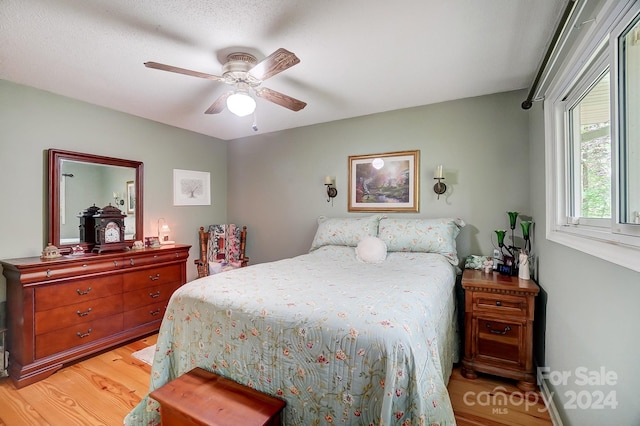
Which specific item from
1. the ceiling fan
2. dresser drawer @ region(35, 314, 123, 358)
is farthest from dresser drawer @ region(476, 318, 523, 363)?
dresser drawer @ region(35, 314, 123, 358)

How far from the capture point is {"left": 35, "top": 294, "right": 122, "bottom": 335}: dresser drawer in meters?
2.23

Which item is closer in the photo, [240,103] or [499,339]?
[240,103]

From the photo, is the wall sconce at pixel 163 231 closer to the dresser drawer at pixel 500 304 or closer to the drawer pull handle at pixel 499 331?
the dresser drawer at pixel 500 304

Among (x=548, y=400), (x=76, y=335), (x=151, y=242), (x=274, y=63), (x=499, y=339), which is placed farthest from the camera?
(x=151, y=242)

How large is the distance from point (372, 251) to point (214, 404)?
1.64 metres

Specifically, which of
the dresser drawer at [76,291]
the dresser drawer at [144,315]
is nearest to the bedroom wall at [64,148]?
the dresser drawer at [76,291]

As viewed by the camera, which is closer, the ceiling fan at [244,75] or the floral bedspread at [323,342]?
the floral bedspread at [323,342]

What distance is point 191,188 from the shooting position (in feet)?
12.7

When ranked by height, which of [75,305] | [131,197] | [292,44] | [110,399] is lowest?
[110,399]

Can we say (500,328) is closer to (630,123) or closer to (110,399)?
(630,123)

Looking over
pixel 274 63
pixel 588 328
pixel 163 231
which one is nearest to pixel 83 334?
pixel 163 231

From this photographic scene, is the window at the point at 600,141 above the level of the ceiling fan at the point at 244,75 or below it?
below

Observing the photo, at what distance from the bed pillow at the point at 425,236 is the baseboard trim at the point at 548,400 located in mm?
944

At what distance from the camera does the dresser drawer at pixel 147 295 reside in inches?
110
